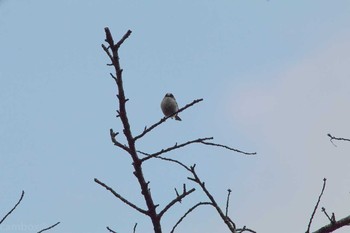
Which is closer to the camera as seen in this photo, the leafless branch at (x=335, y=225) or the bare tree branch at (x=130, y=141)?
the bare tree branch at (x=130, y=141)

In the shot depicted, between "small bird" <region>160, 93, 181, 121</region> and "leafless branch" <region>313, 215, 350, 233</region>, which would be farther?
"small bird" <region>160, 93, 181, 121</region>

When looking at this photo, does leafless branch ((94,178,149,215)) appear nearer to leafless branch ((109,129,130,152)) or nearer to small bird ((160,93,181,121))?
leafless branch ((109,129,130,152))

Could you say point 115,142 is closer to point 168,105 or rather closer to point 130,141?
point 130,141

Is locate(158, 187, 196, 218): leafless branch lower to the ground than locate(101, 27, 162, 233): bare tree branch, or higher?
lower

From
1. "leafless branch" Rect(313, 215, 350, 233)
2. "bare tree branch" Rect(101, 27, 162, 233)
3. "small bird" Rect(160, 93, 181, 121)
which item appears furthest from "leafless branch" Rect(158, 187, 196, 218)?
"small bird" Rect(160, 93, 181, 121)

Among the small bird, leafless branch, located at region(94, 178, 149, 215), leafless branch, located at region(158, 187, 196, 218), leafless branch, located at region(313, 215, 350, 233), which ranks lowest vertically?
leafless branch, located at region(313, 215, 350, 233)

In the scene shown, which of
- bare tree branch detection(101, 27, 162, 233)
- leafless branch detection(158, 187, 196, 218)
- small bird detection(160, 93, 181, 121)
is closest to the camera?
bare tree branch detection(101, 27, 162, 233)

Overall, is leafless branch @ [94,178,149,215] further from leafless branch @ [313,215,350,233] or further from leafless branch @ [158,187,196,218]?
leafless branch @ [313,215,350,233]

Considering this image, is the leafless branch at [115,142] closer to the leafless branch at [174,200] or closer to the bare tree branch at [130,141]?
the bare tree branch at [130,141]

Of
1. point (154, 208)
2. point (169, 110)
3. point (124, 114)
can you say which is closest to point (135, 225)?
point (154, 208)

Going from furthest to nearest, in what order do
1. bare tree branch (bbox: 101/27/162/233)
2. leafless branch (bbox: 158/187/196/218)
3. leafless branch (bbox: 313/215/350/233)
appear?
leafless branch (bbox: 313/215/350/233) → leafless branch (bbox: 158/187/196/218) → bare tree branch (bbox: 101/27/162/233)

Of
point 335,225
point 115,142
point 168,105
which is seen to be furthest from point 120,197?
point 168,105

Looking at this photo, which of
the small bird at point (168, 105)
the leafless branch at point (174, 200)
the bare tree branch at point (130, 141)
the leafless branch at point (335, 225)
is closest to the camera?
the bare tree branch at point (130, 141)

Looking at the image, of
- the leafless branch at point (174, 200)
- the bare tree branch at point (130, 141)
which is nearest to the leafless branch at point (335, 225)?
the leafless branch at point (174, 200)
